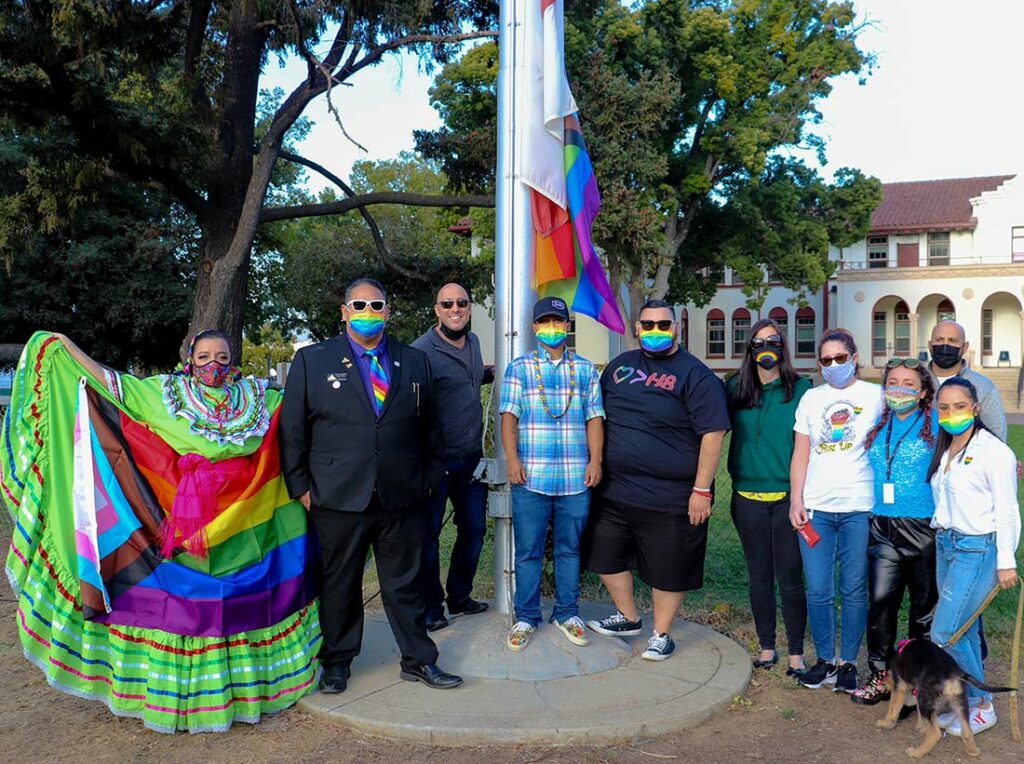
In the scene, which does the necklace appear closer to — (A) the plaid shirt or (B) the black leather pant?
(A) the plaid shirt

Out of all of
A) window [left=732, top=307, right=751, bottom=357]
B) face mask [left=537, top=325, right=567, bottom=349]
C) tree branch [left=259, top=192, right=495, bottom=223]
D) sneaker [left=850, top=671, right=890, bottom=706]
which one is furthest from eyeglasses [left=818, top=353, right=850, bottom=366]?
window [left=732, top=307, right=751, bottom=357]

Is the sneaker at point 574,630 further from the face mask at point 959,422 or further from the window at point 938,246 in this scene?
the window at point 938,246

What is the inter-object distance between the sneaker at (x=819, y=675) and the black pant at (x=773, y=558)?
0.16 meters

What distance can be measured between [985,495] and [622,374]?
1.95 m

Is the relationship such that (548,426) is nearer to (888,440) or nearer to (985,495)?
(888,440)

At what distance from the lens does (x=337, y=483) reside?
14.9 feet

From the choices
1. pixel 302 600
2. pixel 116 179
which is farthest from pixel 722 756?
pixel 116 179

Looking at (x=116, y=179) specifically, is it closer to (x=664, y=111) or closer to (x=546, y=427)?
(x=546, y=427)

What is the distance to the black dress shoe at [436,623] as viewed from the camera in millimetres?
5582

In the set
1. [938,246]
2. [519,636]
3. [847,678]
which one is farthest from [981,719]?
[938,246]

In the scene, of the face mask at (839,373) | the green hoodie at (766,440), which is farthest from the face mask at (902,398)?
the green hoodie at (766,440)

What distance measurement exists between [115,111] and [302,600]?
334 inches

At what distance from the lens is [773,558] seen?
522cm

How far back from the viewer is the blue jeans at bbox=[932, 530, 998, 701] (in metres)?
4.34
